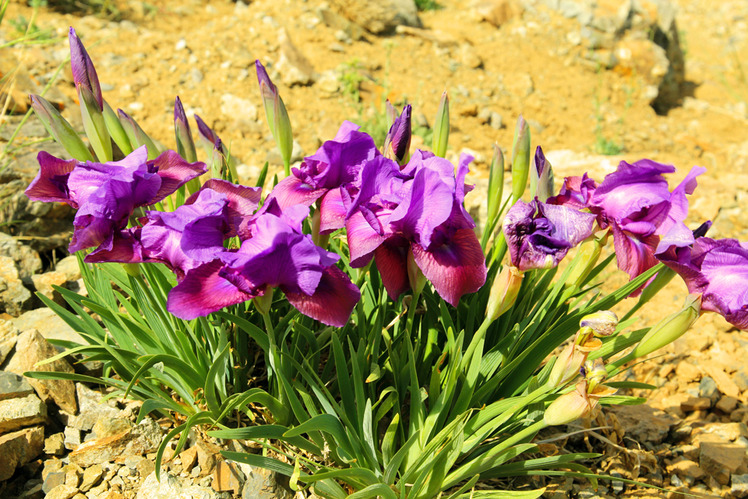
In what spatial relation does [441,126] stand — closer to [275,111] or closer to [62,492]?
[275,111]

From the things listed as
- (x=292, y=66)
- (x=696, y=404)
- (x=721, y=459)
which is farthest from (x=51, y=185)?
(x=292, y=66)

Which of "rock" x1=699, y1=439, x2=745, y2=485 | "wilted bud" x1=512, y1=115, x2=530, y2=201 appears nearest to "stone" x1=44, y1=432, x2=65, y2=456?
"wilted bud" x1=512, y1=115, x2=530, y2=201

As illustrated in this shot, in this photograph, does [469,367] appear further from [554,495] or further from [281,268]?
[281,268]

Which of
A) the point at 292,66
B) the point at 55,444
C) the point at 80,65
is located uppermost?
the point at 80,65

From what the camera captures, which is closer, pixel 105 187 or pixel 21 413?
pixel 105 187

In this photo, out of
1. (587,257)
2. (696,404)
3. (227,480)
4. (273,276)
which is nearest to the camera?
(273,276)

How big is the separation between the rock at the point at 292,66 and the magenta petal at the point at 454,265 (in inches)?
154

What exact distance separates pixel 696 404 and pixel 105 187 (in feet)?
8.47

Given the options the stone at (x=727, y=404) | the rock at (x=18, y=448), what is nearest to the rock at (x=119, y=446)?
the rock at (x=18, y=448)

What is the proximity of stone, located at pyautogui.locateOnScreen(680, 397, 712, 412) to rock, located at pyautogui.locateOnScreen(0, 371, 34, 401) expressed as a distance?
106 inches

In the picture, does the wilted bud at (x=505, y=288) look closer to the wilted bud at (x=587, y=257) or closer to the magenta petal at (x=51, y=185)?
the wilted bud at (x=587, y=257)

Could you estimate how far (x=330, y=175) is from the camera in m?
1.38

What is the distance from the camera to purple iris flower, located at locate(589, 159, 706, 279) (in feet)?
4.30

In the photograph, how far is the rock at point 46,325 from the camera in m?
2.22
